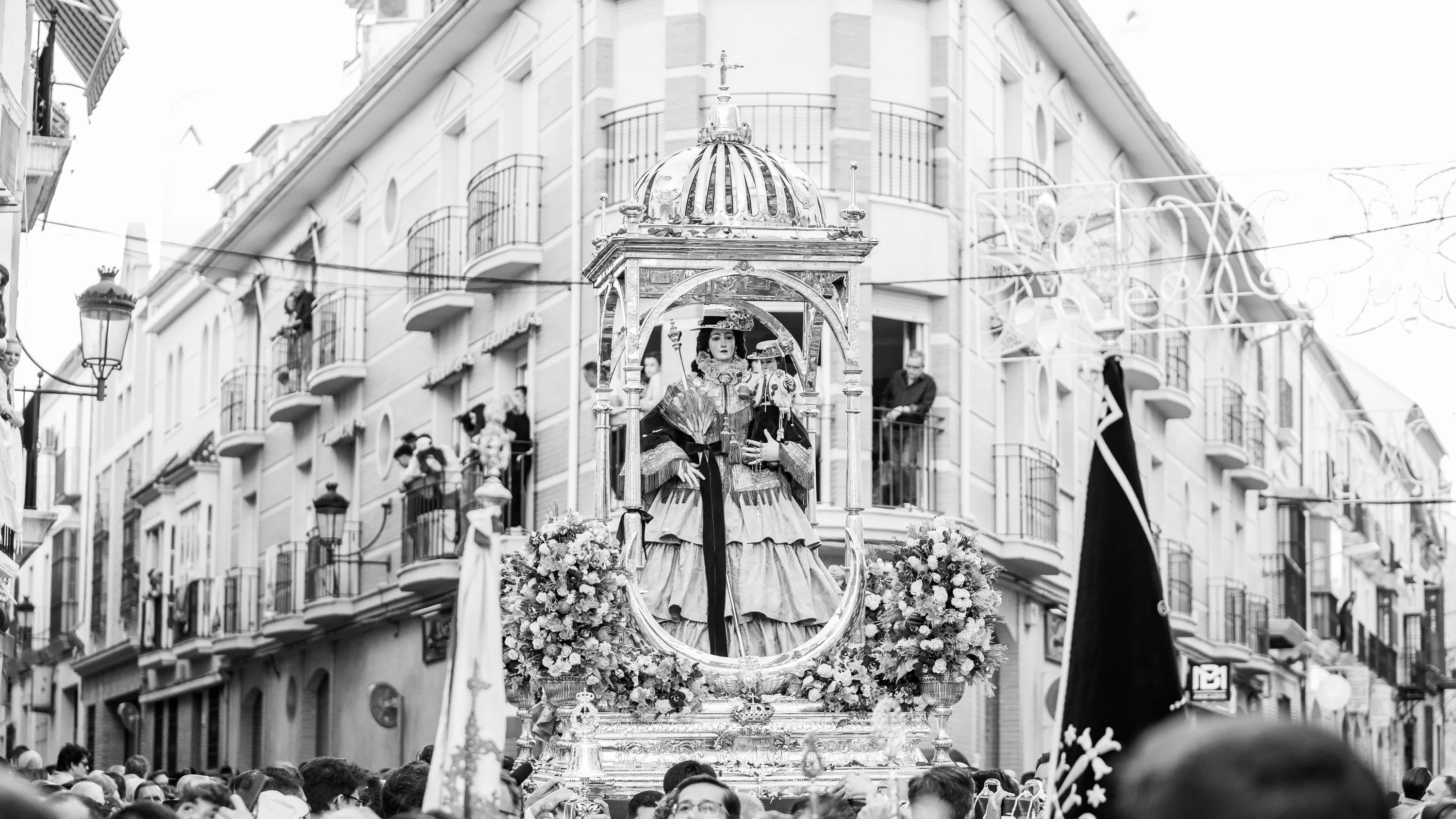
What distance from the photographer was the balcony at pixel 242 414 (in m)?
32.9

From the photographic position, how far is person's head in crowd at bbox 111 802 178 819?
4.57m

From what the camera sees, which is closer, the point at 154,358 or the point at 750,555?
the point at 750,555

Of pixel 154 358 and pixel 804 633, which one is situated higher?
pixel 154 358

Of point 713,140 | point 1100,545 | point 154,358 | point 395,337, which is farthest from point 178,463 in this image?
point 1100,545

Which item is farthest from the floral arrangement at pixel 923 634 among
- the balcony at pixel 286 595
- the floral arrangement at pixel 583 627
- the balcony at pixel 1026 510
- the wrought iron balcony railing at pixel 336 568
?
the balcony at pixel 286 595

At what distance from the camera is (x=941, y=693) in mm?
11438

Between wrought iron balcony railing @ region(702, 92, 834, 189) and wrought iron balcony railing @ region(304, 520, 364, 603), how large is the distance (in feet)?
27.6

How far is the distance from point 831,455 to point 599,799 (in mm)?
9945

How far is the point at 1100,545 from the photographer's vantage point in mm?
5473

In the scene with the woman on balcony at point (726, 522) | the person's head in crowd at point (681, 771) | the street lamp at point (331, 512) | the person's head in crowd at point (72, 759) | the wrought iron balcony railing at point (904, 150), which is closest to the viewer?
the person's head in crowd at point (681, 771)

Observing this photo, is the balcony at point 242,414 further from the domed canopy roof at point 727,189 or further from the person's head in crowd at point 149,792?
the person's head in crowd at point 149,792

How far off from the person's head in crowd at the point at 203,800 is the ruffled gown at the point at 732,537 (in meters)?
4.08

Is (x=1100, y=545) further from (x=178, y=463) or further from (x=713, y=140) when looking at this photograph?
(x=178, y=463)

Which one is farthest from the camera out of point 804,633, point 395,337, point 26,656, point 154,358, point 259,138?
point 26,656
